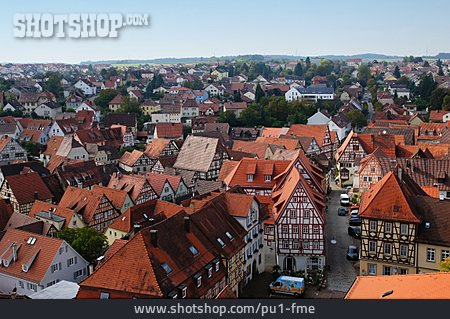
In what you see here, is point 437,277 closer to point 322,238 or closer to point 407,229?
point 407,229

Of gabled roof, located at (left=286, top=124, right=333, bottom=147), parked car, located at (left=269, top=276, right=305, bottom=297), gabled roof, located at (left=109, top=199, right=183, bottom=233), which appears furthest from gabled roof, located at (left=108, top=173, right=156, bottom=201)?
gabled roof, located at (left=286, top=124, right=333, bottom=147)

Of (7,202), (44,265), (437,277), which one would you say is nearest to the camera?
(437,277)

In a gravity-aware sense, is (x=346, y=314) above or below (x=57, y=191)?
above

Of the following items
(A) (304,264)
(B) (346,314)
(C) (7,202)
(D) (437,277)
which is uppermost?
(B) (346,314)

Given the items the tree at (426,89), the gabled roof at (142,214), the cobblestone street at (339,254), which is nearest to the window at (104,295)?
the gabled roof at (142,214)

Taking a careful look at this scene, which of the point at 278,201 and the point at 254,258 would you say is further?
the point at 278,201

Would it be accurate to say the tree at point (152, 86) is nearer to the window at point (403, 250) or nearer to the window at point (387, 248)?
the window at point (387, 248)

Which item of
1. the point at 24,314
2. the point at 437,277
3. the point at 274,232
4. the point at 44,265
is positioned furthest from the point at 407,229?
the point at 24,314
